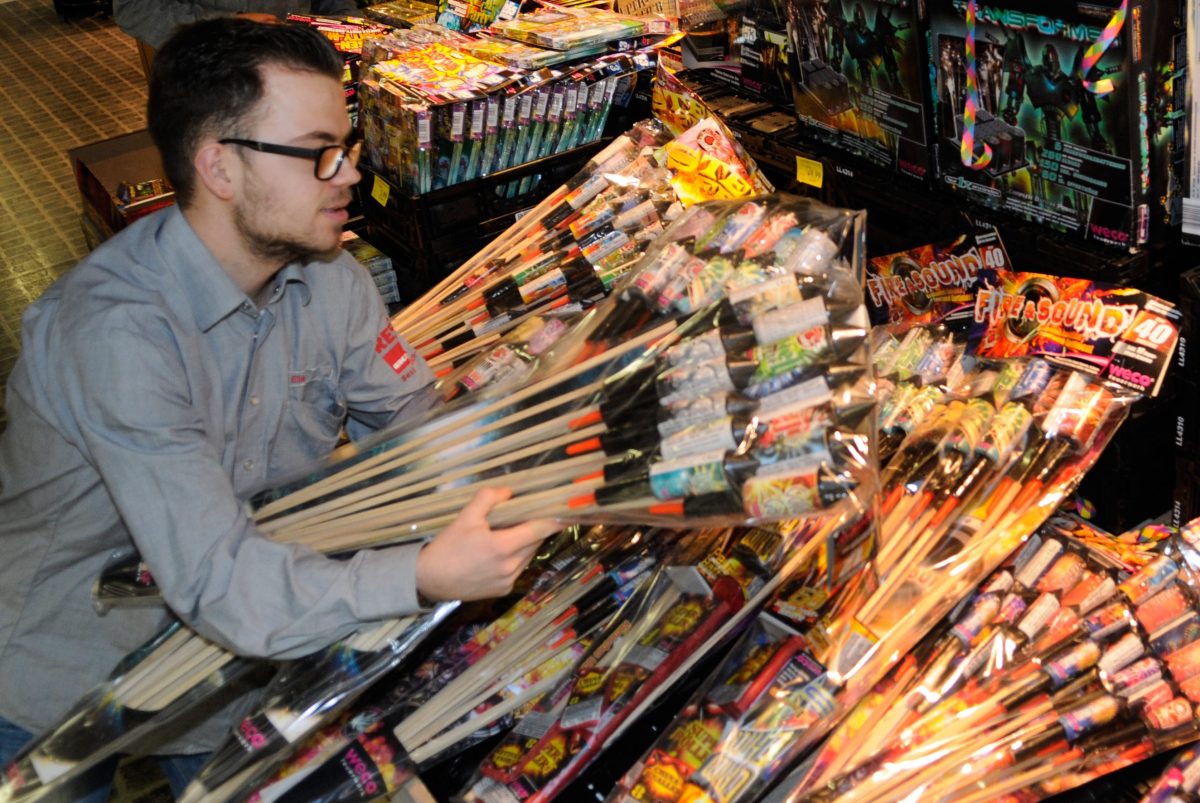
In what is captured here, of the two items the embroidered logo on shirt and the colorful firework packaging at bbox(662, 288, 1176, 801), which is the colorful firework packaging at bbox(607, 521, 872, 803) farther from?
the embroidered logo on shirt

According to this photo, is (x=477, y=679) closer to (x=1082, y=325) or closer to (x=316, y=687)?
(x=316, y=687)

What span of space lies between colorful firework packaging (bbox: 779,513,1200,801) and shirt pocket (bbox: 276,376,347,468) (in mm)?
1105

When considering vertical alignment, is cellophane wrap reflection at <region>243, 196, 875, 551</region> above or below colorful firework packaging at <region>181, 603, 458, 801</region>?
above

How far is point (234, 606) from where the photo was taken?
1.74 meters

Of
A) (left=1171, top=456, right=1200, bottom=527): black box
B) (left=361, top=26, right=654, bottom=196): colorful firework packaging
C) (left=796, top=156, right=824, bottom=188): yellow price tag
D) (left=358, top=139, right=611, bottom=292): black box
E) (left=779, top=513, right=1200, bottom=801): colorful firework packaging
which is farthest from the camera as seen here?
(left=358, top=139, right=611, bottom=292): black box

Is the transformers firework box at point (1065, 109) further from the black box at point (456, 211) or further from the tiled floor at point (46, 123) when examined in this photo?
the tiled floor at point (46, 123)

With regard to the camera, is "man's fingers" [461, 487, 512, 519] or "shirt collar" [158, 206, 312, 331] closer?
"man's fingers" [461, 487, 512, 519]

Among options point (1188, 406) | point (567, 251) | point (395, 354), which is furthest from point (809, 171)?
point (395, 354)

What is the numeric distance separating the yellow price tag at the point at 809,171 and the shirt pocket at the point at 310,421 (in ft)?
4.46

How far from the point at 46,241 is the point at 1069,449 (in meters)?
5.48

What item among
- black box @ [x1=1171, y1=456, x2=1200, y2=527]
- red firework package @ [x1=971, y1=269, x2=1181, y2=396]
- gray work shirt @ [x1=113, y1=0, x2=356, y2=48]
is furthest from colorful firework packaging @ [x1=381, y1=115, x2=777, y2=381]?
gray work shirt @ [x1=113, y1=0, x2=356, y2=48]

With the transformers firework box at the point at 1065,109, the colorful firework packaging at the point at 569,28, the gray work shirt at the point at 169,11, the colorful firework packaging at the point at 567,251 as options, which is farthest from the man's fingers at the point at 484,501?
the gray work shirt at the point at 169,11

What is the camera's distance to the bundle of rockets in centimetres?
169

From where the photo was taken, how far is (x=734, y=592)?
2041 mm
